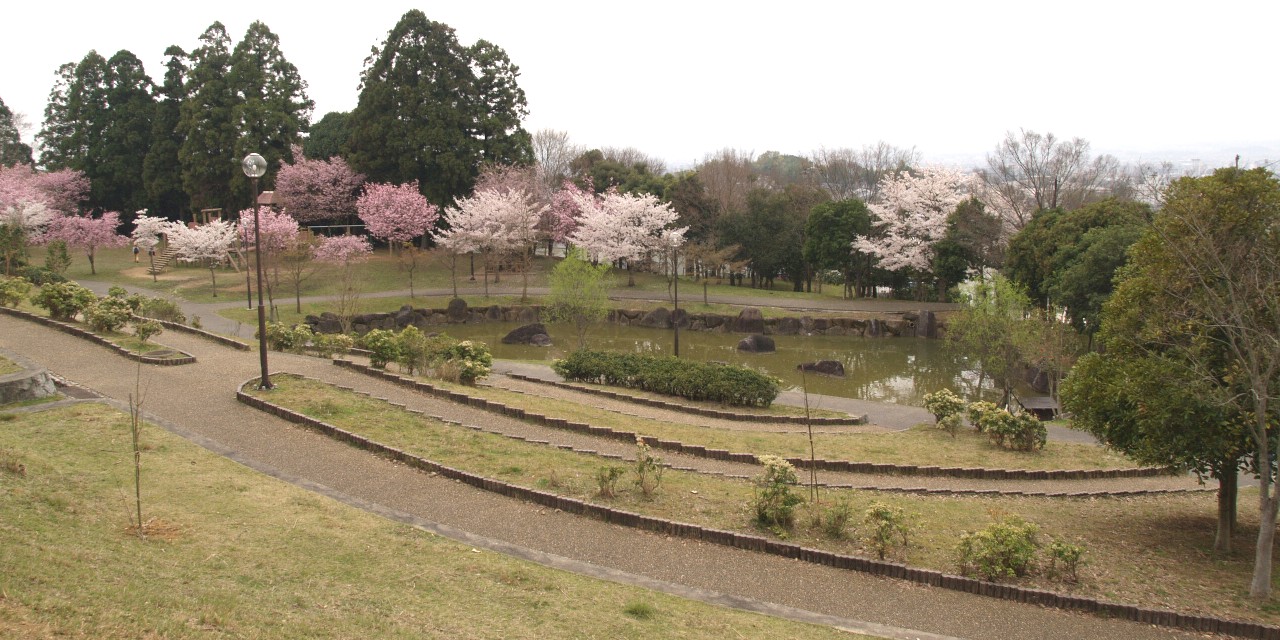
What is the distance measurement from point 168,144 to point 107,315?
39.7 meters

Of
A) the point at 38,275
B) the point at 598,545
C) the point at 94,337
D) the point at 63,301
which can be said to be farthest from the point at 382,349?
the point at 38,275

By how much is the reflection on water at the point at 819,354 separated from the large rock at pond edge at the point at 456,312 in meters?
0.65

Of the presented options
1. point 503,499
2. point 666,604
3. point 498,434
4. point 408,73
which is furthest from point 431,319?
point 666,604

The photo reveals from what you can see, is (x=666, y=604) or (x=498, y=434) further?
(x=498, y=434)

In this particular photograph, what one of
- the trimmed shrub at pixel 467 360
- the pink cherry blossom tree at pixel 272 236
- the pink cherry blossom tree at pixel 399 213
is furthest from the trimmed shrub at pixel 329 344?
the pink cherry blossom tree at pixel 399 213

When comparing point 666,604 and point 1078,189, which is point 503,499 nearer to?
point 666,604

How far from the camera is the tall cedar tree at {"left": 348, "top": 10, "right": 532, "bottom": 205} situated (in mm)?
49688

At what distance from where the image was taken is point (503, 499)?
37.7ft

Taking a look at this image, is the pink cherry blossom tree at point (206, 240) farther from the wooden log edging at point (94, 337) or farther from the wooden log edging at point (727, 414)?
the wooden log edging at point (727, 414)

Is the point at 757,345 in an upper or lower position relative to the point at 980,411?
lower

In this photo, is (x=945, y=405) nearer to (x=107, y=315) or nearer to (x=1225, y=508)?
(x=1225, y=508)

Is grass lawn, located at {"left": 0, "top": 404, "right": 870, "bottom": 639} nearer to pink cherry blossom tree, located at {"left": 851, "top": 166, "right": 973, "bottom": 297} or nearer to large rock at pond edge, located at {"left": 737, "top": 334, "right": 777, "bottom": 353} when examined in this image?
large rock at pond edge, located at {"left": 737, "top": 334, "right": 777, "bottom": 353}

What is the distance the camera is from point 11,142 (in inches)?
2712

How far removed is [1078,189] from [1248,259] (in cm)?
3873
